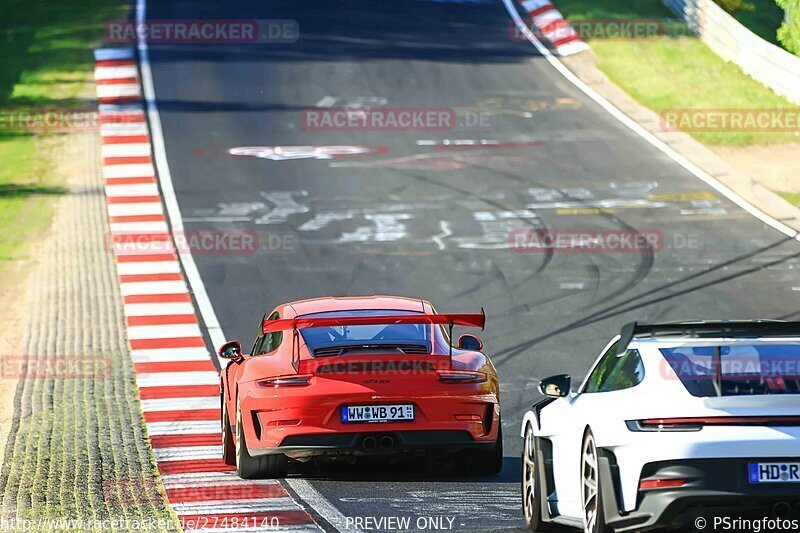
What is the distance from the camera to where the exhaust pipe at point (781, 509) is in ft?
22.5

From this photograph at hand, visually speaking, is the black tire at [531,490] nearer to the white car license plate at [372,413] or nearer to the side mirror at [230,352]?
the white car license plate at [372,413]

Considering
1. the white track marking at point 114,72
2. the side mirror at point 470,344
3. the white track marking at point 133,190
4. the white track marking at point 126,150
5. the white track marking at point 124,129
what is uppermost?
the white track marking at point 114,72

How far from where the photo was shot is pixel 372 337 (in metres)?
10.9

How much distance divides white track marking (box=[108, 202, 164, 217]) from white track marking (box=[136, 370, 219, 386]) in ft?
25.0

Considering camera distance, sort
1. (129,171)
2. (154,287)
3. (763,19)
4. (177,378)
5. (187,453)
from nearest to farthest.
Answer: (187,453) < (177,378) < (154,287) < (129,171) < (763,19)

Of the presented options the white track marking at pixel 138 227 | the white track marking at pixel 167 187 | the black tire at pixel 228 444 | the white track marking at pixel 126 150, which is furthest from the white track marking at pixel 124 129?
the black tire at pixel 228 444

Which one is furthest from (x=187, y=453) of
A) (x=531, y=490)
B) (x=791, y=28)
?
(x=791, y=28)

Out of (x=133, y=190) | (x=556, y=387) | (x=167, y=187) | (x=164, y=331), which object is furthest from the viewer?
(x=167, y=187)

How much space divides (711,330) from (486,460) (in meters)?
3.45

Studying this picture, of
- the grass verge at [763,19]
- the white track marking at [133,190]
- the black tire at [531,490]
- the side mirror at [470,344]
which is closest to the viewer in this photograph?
the black tire at [531,490]

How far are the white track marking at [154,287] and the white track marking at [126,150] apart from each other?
269 inches

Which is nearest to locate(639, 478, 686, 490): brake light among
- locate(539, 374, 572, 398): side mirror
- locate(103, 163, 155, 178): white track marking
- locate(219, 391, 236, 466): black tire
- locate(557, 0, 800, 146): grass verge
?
locate(539, 374, 572, 398): side mirror

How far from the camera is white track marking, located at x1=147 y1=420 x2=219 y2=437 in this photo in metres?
13.2

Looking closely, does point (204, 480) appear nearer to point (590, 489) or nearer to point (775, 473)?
point (590, 489)
